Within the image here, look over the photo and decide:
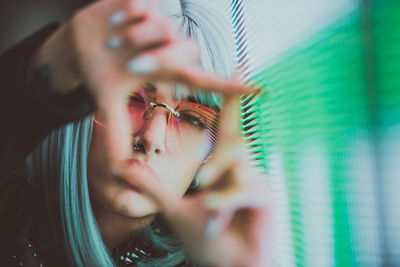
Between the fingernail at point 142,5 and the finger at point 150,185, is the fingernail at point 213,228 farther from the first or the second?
the fingernail at point 142,5

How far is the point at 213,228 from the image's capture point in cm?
32

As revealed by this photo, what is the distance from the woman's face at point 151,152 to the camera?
0.43 metres

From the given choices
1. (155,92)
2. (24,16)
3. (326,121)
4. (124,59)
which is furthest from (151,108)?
(24,16)

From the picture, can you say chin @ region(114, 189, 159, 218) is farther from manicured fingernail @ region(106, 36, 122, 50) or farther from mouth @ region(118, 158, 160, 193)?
manicured fingernail @ region(106, 36, 122, 50)

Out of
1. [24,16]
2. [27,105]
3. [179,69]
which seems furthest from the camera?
[24,16]

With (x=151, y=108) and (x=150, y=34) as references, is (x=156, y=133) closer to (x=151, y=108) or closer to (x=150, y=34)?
(x=151, y=108)

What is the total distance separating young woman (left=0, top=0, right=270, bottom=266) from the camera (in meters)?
0.32

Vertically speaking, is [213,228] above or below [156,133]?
below

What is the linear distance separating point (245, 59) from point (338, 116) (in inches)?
6.5

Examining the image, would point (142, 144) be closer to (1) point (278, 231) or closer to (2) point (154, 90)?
(2) point (154, 90)

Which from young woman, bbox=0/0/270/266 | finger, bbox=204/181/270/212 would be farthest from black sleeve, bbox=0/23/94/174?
finger, bbox=204/181/270/212

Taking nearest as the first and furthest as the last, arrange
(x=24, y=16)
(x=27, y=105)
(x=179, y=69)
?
(x=179, y=69) < (x=27, y=105) < (x=24, y=16)

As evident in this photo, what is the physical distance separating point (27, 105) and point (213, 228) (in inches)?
12.9

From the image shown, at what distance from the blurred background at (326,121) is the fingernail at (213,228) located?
0.08m
